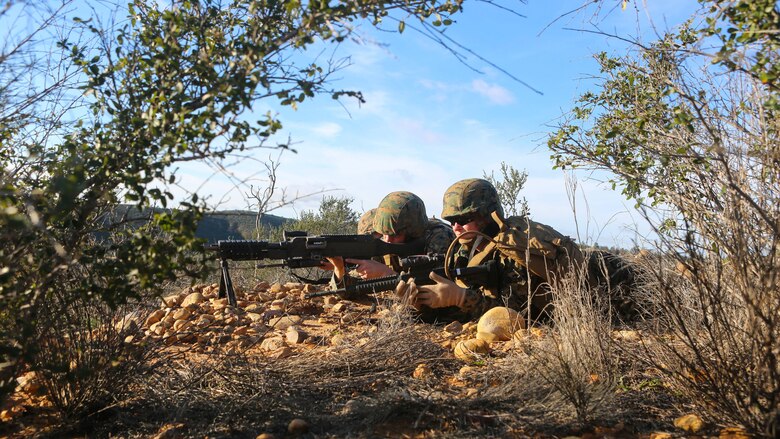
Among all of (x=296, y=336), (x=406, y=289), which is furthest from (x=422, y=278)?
(x=296, y=336)

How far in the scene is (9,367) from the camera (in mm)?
2727

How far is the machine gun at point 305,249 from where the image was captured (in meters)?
5.02

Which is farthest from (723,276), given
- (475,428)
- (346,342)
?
(346,342)

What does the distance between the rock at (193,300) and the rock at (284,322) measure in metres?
1.10

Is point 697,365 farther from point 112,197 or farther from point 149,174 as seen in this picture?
point 112,197

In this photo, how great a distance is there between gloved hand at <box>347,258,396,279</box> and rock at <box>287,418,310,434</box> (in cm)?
282

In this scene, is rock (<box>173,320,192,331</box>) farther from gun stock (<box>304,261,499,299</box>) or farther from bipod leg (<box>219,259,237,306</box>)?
gun stock (<box>304,261,499,299</box>)

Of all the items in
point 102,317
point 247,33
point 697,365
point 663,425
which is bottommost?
point 663,425

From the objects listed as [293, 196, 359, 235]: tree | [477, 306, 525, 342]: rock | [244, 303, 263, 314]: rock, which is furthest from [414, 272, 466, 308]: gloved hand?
[293, 196, 359, 235]: tree

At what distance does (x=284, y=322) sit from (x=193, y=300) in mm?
1378

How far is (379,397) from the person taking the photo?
3164 millimetres

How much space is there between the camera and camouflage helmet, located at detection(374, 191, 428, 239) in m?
5.97

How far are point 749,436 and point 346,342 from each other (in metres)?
2.36

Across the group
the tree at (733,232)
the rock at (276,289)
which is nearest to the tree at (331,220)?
the rock at (276,289)
